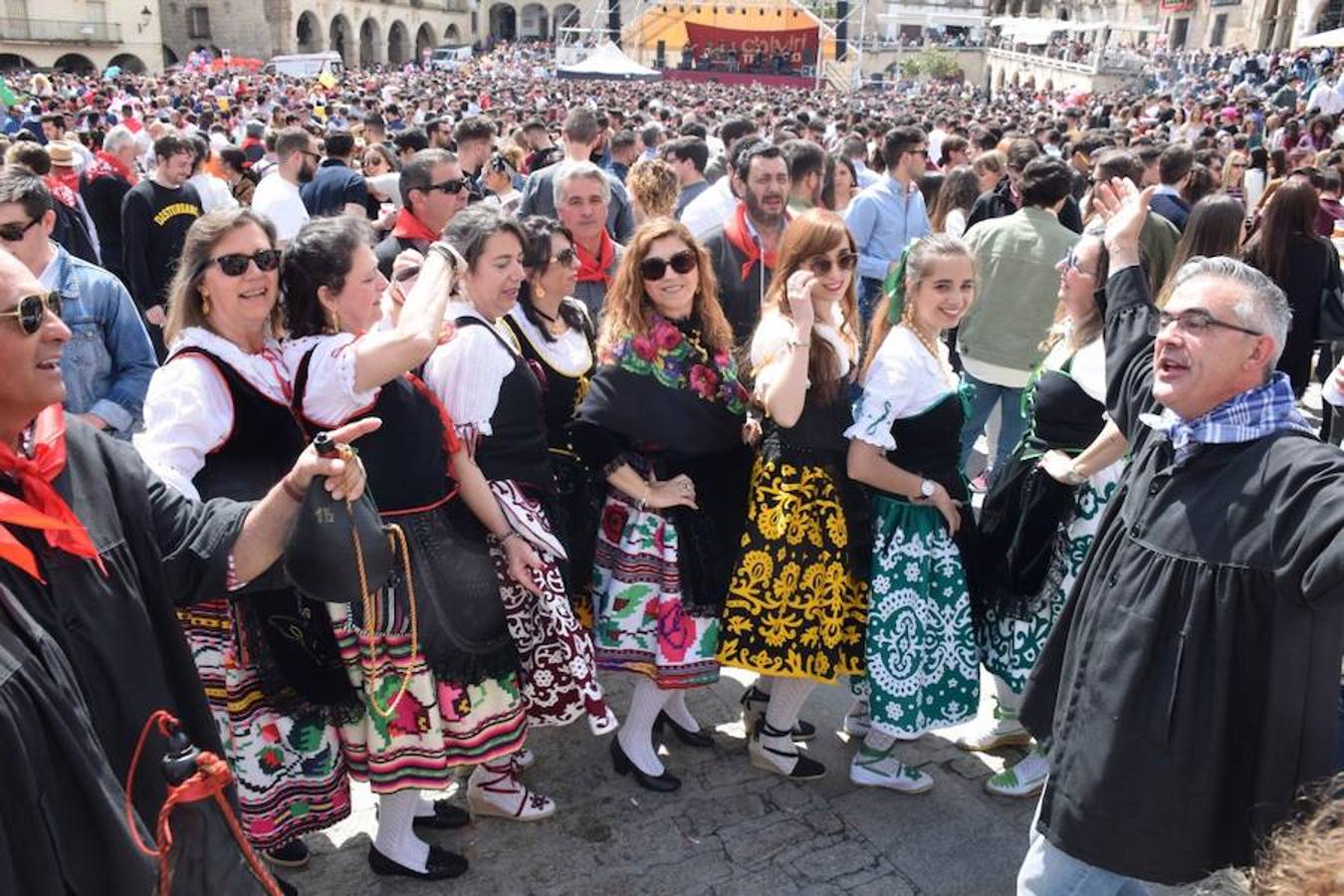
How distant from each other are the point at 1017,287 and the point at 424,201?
9.91 ft

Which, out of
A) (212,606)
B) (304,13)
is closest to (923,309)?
(212,606)

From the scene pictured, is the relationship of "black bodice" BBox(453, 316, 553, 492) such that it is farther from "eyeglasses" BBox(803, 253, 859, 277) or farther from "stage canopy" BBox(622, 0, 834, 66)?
"stage canopy" BBox(622, 0, 834, 66)

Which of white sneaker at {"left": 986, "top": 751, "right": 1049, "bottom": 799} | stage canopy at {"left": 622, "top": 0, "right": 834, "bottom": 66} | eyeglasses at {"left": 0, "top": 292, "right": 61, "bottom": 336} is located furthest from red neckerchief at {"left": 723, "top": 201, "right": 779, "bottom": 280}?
stage canopy at {"left": 622, "top": 0, "right": 834, "bottom": 66}

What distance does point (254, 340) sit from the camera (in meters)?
2.66

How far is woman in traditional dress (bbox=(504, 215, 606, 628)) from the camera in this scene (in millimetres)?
3320

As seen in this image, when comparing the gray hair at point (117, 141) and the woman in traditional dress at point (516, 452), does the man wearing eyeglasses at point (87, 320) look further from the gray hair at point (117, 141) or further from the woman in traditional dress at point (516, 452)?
the gray hair at point (117, 141)

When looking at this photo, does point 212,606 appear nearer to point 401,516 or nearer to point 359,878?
point 401,516

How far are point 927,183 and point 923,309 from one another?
5136 millimetres

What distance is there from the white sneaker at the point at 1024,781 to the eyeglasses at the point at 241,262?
2.82 m

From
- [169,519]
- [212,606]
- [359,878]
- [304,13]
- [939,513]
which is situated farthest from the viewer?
[304,13]

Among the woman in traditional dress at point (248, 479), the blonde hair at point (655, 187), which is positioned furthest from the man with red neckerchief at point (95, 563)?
the blonde hair at point (655, 187)

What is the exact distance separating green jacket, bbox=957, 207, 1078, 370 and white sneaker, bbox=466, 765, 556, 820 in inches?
134

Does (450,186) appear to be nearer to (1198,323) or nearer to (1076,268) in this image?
(1076,268)

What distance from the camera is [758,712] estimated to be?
12.2 feet
